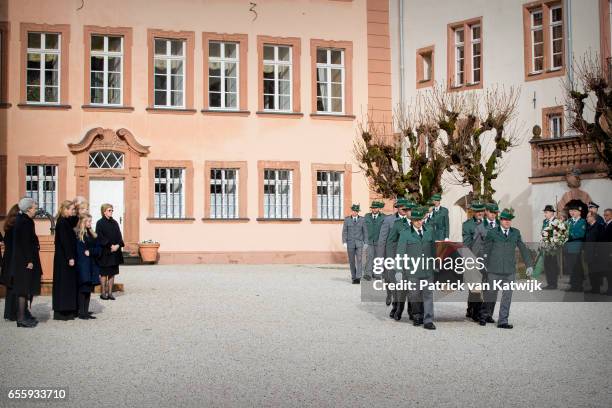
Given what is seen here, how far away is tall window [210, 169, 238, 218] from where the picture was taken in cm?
3403

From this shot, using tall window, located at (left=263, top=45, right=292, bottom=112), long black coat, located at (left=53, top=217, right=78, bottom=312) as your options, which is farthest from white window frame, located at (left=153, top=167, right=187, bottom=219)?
long black coat, located at (left=53, top=217, right=78, bottom=312)

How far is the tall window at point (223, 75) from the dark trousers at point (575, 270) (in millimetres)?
15673

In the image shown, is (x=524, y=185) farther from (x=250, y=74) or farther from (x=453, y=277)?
(x=453, y=277)

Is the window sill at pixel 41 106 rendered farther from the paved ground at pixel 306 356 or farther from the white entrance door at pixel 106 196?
the paved ground at pixel 306 356

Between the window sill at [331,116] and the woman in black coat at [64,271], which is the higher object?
the window sill at [331,116]

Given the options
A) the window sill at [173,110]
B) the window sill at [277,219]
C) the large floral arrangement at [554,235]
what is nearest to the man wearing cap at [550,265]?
the large floral arrangement at [554,235]

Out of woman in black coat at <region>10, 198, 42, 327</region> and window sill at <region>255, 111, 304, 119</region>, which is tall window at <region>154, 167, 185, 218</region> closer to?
window sill at <region>255, 111, 304, 119</region>

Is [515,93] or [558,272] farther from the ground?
[515,93]

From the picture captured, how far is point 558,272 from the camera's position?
22.8 m

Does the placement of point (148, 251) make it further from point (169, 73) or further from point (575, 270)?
point (575, 270)

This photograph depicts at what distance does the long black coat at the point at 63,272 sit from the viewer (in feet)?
50.6

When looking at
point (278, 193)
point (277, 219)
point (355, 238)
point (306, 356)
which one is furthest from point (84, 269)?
point (278, 193)

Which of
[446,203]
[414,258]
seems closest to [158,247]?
[446,203]

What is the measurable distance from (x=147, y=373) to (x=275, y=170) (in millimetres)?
24637
